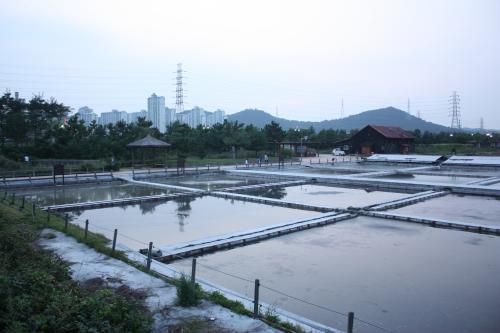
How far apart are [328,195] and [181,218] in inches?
339

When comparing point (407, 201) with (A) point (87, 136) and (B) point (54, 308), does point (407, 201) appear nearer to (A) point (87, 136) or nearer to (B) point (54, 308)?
(B) point (54, 308)

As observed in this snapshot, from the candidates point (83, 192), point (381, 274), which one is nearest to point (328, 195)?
point (381, 274)

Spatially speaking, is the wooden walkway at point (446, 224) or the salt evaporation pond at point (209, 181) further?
the salt evaporation pond at point (209, 181)

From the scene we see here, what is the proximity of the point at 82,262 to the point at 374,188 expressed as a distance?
18359 millimetres

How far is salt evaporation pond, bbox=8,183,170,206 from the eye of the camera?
64.1 ft

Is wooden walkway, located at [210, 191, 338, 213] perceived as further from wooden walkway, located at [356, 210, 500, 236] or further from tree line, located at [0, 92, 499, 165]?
tree line, located at [0, 92, 499, 165]

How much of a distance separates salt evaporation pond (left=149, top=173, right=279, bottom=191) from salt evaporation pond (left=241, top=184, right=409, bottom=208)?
3144 mm

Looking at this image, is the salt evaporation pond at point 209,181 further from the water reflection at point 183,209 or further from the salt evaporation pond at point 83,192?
the water reflection at point 183,209

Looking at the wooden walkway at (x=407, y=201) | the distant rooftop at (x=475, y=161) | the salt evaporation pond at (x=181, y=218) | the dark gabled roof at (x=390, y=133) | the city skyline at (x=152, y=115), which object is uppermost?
the city skyline at (x=152, y=115)

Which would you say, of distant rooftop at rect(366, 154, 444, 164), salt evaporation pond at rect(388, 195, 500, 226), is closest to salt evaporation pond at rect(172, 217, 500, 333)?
salt evaporation pond at rect(388, 195, 500, 226)

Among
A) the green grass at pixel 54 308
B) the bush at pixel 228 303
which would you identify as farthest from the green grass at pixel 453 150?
the green grass at pixel 54 308

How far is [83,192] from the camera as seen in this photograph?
22078 millimetres

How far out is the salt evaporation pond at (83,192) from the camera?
19.5 metres

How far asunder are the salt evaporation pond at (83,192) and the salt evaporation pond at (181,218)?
9.49ft
